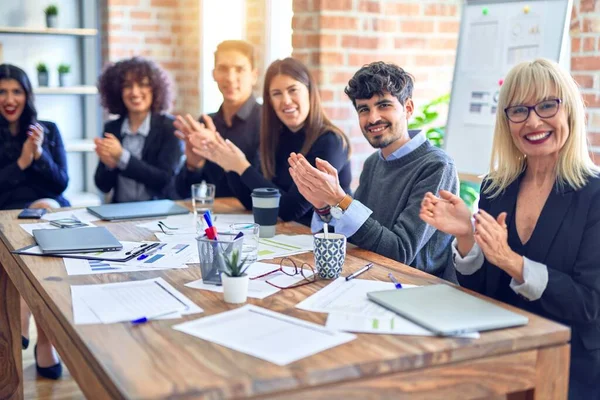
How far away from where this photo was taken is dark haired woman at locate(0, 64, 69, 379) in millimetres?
3457

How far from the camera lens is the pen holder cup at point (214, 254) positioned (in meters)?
1.73

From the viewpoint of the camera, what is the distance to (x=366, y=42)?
11.3 ft

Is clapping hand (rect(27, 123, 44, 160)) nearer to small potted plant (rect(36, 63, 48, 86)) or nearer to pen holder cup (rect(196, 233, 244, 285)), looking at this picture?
small potted plant (rect(36, 63, 48, 86))

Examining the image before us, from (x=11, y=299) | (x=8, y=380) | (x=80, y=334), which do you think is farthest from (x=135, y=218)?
(x=80, y=334)

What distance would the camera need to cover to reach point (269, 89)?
9.59ft

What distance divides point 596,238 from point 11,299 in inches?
76.4

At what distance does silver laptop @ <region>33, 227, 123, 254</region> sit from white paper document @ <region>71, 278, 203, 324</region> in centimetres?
35

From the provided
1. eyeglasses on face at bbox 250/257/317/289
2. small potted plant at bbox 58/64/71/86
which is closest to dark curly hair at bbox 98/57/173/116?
small potted plant at bbox 58/64/71/86

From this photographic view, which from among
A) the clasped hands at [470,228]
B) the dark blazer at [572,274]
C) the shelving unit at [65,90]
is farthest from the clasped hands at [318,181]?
the shelving unit at [65,90]

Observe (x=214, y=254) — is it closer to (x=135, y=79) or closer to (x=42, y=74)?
(x=135, y=79)

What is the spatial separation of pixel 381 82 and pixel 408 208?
39cm

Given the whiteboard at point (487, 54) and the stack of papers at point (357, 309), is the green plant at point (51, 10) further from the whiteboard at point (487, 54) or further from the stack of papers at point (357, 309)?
the stack of papers at point (357, 309)

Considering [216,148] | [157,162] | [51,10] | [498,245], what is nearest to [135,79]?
[157,162]

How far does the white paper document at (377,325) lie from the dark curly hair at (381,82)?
36.2 inches
